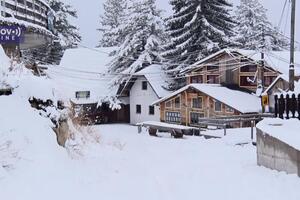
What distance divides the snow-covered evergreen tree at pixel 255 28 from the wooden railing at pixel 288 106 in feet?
128

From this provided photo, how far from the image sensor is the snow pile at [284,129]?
8.67 m

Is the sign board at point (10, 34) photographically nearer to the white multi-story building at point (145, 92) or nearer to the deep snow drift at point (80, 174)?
the deep snow drift at point (80, 174)

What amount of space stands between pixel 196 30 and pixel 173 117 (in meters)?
8.40

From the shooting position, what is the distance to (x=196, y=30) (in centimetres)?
4019

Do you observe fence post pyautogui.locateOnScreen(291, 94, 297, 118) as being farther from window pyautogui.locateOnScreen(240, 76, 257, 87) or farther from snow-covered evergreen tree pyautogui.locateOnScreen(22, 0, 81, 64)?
snow-covered evergreen tree pyautogui.locateOnScreen(22, 0, 81, 64)

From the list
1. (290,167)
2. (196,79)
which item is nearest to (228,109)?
(196,79)

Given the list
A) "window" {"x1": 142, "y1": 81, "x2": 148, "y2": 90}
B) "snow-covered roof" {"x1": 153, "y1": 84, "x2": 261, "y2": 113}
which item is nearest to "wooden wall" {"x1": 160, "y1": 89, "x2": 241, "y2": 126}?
"snow-covered roof" {"x1": 153, "y1": 84, "x2": 261, "y2": 113}

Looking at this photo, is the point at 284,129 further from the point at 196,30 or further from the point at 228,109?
the point at 196,30

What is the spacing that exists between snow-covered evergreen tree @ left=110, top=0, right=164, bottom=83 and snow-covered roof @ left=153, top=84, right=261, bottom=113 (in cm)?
832

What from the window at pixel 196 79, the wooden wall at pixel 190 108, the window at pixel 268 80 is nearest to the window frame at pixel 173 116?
the wooden wall at pixel 190 108

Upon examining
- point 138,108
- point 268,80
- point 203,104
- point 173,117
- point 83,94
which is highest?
point 268,80

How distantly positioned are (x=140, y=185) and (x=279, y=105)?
4.01 m

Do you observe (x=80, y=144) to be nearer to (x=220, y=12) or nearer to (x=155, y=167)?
(x=155, y=167)

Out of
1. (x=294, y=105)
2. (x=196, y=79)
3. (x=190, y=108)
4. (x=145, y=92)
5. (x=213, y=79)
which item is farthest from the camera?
(x=145, y=92)
